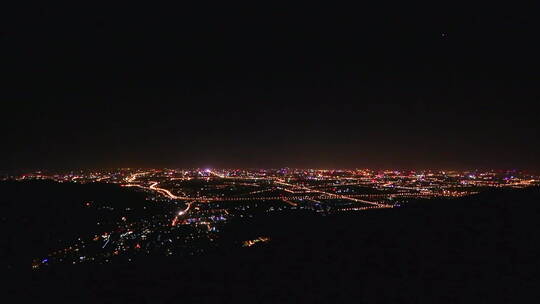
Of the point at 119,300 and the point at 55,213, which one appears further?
the point at 55,213

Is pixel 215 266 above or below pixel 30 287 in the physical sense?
above

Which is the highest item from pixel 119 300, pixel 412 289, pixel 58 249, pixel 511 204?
pixel 511 204

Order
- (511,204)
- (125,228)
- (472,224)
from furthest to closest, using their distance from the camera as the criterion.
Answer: (125,228) < (511,204) < (472,224)

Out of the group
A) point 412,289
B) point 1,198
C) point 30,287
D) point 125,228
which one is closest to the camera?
point 412,289

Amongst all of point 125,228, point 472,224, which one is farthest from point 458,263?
point 125,228

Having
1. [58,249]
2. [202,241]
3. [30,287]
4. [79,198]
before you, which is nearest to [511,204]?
[202,241]

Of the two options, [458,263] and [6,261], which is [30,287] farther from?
[458,263]

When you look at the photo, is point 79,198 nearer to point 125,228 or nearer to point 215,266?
point 125,228
